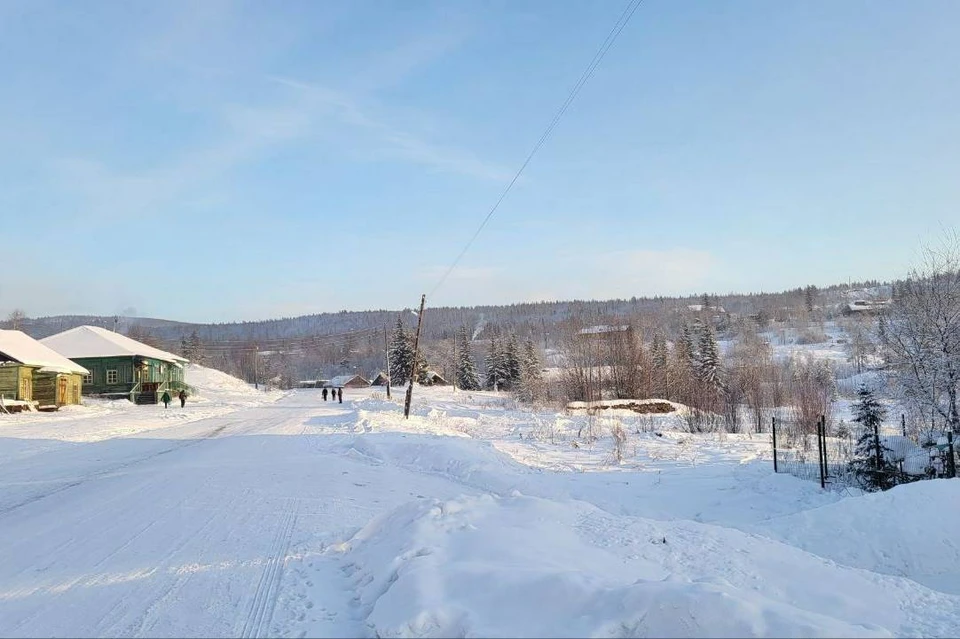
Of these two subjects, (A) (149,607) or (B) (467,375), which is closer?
(A) (149,607)

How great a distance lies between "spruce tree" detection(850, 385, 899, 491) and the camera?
43.3ft

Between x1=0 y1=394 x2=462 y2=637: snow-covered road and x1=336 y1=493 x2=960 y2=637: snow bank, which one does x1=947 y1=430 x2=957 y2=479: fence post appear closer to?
x1=336 y1=493 x2=960 y2=637: snow bank

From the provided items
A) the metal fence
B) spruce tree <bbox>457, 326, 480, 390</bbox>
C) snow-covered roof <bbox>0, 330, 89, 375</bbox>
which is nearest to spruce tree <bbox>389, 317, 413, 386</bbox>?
spruce tree <bbox>457, 326, 480, 390</bbox>

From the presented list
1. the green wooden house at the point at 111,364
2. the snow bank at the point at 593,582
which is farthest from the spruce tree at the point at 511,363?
the snow bank at the point at 593,582

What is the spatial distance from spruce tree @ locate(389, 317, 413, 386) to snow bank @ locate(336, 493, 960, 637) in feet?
261

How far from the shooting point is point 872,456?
13.7 meters

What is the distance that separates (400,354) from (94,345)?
42.6 m

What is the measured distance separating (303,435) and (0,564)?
51.4ft

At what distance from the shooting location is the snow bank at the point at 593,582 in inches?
162

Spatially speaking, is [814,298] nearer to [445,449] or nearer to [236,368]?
[236,368]

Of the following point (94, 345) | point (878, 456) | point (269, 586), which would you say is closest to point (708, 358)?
point (878, 456)

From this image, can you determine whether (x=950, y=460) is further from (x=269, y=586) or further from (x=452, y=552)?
(x=269, y=586)

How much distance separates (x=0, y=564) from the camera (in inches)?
259

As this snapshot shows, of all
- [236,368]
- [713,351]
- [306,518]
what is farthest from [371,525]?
[236,368]
